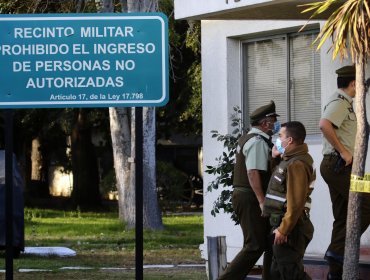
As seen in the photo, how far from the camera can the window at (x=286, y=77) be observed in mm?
13008

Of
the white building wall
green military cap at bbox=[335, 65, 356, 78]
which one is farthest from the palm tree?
the white building wall

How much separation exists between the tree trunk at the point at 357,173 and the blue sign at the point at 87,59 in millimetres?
1507

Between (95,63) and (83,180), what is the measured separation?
29.0 meters

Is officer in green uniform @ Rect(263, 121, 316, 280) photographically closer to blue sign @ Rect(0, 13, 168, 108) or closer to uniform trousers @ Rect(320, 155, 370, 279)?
uniform trousers @ Rect(320, 155, 370, 279)

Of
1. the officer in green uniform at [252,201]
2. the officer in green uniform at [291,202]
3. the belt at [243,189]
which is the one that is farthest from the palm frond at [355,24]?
the belt at [243,189]

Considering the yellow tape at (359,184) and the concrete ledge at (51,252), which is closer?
the yellow tape at (359,184)

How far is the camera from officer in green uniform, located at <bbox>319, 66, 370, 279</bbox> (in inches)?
389

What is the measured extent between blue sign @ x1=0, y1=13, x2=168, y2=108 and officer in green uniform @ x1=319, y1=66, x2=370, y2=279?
6.19 ft

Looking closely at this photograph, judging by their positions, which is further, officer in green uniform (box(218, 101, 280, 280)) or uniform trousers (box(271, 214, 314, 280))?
officer in green uniform (box(218, 101, 280, 280))

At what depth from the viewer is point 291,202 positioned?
9219 mm

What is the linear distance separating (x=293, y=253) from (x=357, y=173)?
1.28 m

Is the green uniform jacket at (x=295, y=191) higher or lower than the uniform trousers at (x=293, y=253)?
higher

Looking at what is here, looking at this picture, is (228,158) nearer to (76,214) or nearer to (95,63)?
(95,63)

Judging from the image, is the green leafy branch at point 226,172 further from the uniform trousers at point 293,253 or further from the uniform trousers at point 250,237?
the uniform trousers at point 293,253
